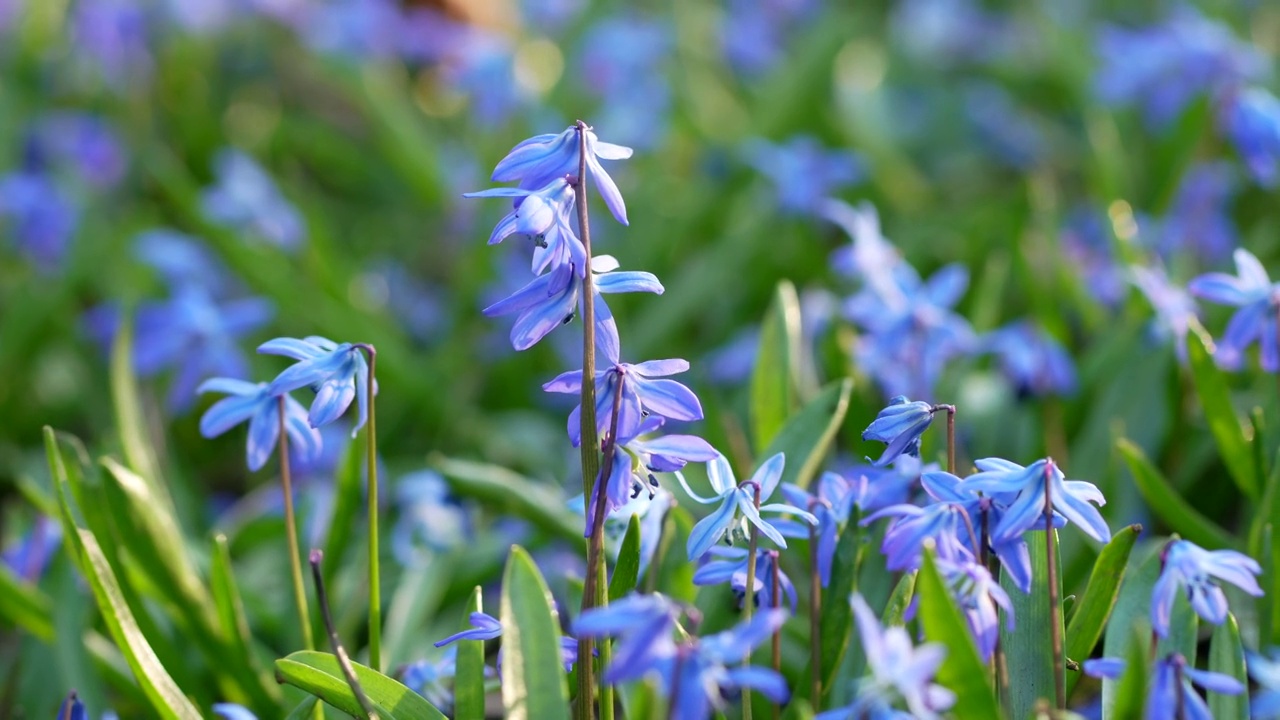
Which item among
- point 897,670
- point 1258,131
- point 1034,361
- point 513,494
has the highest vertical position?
point 1258,131

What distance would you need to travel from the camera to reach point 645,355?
2477 mm

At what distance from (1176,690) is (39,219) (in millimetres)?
2758

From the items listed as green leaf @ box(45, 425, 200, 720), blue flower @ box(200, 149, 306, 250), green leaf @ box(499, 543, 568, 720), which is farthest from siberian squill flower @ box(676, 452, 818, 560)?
blue flower @ box(200, 149, 306, 250)

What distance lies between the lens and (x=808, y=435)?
1.50 metres

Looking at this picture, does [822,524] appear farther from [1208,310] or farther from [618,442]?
[1208,310]

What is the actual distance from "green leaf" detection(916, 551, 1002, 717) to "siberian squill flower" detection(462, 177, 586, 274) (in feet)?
1.23

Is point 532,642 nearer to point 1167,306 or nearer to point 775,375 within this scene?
point 775,375

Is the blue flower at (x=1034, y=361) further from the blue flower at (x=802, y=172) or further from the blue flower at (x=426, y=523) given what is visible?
the blue flower at (x=426, y=523)

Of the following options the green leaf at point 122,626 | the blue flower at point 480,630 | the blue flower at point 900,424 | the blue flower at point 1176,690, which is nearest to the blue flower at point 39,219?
the green leaf at point 122,626

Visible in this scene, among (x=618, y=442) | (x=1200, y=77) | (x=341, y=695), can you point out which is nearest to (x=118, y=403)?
(x=341, y=695)

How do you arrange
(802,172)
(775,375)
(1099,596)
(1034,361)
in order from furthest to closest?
(802,172), (1034,361), (775,375), (1099,596)

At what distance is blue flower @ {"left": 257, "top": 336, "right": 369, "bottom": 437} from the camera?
1103 millimetres

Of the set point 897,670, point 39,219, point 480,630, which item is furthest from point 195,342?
point 897,670

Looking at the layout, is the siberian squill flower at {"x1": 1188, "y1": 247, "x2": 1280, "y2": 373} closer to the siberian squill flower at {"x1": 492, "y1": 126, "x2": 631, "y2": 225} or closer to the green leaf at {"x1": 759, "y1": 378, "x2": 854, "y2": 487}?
the green leaf at {"x1": 759, "y1": 378, "x2": 854, "y2": 487}
